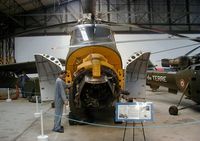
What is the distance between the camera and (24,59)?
932 inches

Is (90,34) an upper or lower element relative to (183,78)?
upper

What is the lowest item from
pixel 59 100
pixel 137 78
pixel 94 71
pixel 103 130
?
pixel 103 130

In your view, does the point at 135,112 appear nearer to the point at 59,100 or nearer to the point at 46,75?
the point at 59,100

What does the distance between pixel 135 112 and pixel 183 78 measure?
503cm

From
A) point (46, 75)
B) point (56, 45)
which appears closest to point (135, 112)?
point (46, 75)

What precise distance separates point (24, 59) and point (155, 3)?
1168 centimetres

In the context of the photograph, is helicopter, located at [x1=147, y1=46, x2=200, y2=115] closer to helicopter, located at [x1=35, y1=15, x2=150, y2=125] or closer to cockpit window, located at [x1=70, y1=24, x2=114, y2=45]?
helicopter, located at [x1=35, y1=15, x2=150, y2=125]

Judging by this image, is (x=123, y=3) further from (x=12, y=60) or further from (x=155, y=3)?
(x=12, y=60)

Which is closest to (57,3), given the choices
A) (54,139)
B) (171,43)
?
(171,43)

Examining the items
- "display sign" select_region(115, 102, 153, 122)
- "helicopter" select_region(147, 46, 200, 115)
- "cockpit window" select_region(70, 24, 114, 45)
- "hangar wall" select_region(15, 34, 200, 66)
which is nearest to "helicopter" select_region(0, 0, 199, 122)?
"cockpit window" select_region(70, 24, 114, 45)

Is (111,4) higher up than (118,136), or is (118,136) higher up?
(111,4)

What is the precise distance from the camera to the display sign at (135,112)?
18.0 feet

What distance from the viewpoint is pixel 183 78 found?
10031 mm

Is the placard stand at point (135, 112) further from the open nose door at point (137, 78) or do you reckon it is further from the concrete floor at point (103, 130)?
the open nose door at point (137, 78)
